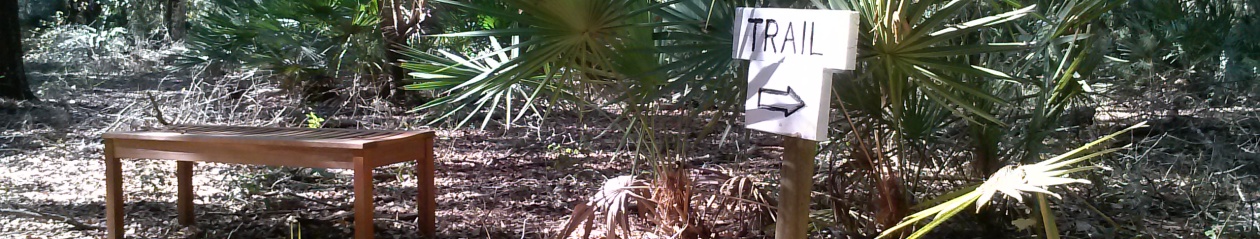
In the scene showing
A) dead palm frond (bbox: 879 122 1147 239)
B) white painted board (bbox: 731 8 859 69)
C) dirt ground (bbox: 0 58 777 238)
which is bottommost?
dirt ground (bbox: 0 58 777 238)

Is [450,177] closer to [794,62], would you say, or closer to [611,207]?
[611,207]

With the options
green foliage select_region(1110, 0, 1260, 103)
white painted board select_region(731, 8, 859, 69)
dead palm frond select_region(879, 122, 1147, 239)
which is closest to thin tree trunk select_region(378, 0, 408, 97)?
green foliage select_region(1110, 0, 1260, 103)

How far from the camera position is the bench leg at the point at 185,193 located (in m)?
3.53

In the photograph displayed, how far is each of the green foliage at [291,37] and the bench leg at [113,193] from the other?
1.91m

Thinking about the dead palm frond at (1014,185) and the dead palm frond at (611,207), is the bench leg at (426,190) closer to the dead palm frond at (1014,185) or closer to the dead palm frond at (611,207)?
the dead palm frond at (611,207)

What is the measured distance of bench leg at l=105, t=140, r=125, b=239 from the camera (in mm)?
3223

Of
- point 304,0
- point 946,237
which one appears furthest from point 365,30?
point 946,237

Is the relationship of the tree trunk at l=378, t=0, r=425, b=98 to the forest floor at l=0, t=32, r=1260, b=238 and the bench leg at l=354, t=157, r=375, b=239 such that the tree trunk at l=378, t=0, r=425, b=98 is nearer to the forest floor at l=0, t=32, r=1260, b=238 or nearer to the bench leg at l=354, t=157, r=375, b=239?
the forest floor at l=0, t=32, r=1260, b=238

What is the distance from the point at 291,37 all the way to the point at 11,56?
7.83 ft

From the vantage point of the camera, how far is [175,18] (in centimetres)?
808

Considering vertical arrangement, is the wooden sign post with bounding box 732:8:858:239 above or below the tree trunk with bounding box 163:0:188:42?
A: below

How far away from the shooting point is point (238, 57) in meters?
5.23

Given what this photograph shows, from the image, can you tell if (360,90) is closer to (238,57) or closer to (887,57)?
(238,57)

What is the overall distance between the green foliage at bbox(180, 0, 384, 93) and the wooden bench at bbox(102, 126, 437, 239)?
175cm
